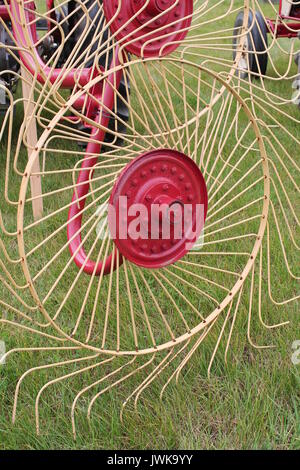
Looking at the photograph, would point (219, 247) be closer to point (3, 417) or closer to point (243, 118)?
point (3, 417)

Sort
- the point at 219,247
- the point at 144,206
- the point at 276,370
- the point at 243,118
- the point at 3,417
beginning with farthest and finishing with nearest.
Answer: the point at 243,118 < the point at 219,247 < the point at 276,370 < the point at 3,417 < the point at 144,206

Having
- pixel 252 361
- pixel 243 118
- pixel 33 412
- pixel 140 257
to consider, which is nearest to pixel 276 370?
pixel 252 361

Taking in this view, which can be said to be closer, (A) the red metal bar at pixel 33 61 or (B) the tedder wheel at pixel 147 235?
(A) the red metal bar at pixel 33 61

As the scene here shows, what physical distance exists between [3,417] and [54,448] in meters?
0.14

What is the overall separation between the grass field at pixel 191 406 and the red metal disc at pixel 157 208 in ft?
1.15

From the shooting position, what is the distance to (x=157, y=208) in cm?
110

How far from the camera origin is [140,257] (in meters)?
1.13

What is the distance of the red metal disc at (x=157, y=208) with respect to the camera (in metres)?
1.07

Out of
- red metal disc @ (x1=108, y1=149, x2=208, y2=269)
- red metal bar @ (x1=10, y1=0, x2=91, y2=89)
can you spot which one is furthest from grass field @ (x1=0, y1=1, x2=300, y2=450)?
red metal bar @ (x1=10, y1=0, x2=91, y2=89)

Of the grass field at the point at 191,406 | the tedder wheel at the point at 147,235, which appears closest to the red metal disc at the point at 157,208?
the tedder wheel at the point at 147,235

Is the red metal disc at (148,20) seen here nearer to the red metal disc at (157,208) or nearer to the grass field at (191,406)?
the red metal disc at (157,208)

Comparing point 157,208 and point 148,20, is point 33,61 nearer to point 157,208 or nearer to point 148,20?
point 148,20

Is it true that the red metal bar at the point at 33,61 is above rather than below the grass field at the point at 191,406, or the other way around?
above

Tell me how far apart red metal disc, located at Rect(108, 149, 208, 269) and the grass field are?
0.35m
